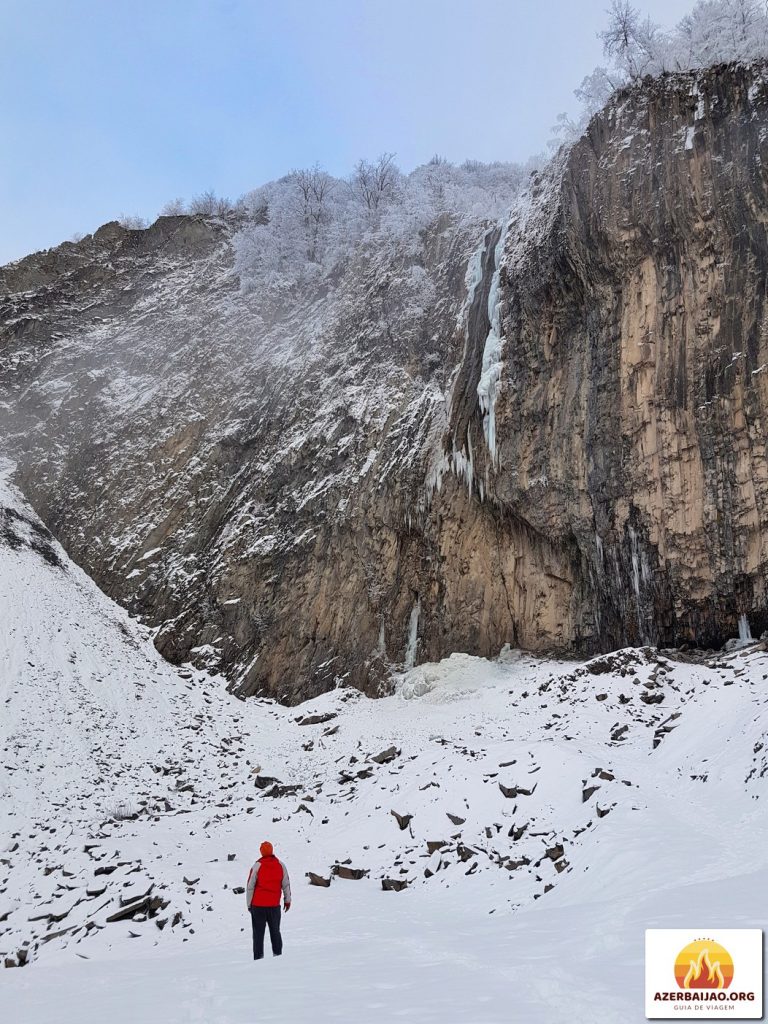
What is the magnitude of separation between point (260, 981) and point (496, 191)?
3468 cm

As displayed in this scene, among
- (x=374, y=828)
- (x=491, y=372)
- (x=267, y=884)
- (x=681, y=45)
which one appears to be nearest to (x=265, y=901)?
(x=267, y=884)

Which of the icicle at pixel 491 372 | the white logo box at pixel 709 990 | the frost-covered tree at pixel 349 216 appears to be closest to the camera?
Answer: the white logo box at pixel 709 990

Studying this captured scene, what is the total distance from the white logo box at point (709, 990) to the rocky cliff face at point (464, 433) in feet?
49.6

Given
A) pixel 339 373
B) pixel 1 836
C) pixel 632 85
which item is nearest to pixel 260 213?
pixel 339 373

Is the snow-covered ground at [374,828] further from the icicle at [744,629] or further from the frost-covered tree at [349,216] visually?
the frost-covered tree at [349,216]

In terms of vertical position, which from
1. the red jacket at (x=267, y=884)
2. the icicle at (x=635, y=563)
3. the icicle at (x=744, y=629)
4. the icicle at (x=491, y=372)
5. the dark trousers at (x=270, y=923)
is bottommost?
the dark trousers at (x=270, y=923)

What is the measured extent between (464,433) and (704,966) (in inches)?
784

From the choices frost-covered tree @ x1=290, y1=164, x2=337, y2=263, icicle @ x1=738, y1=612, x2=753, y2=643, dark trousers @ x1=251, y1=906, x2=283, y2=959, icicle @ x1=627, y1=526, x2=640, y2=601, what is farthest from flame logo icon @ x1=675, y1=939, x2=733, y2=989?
frost-covered tree @ x1=290, y1=164, x2=337, y2=263

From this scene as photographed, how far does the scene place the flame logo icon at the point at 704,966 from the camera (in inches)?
160

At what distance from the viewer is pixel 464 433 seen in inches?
920

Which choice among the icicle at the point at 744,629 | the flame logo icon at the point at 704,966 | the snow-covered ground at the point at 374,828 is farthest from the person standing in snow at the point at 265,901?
the icicle at the point at 744,629

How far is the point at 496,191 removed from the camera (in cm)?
3397

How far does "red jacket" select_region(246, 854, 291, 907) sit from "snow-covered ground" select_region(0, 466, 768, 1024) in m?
0.68

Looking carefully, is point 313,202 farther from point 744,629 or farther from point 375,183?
point 744,629
